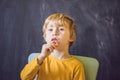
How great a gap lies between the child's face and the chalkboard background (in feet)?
0.83

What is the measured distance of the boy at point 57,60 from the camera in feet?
4.11

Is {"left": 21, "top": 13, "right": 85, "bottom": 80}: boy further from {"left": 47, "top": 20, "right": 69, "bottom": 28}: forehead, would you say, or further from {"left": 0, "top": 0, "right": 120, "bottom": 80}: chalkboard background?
{"left": 0, "top": 0, "right": 120, "bottom": 80}: chalkboard background

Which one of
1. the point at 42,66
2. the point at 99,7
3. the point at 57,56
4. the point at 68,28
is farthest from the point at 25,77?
the point at 99,7

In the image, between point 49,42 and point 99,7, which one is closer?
point 49,42

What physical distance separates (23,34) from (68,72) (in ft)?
1.60

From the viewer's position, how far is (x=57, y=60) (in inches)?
50.9

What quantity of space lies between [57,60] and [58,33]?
0.49 ft

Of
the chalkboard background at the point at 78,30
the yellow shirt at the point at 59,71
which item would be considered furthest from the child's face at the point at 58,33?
the chalkboard background at the point at 78,30

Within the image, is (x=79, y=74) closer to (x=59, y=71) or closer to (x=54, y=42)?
(x=59, y=71)

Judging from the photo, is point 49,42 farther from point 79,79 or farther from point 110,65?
point 110,65

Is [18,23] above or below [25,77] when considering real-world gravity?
above

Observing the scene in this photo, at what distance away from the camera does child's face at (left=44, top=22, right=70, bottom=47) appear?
1263mm

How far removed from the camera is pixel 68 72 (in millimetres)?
1268

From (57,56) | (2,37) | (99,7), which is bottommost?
(57,56)
